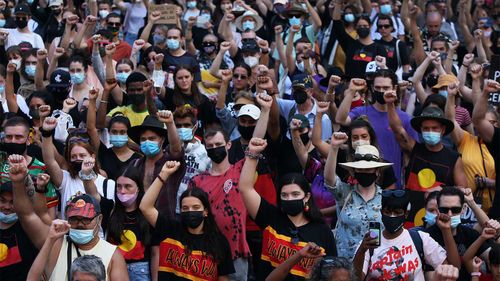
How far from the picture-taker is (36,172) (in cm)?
952

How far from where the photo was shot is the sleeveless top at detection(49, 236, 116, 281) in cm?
781

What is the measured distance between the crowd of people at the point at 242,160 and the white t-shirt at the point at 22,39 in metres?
0.03

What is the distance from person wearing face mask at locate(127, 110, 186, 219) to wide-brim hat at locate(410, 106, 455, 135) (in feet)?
7.06

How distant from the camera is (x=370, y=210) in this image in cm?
865

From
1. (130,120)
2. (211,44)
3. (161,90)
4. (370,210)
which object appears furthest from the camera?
(211,44)

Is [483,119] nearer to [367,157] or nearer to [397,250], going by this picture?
[367,157]

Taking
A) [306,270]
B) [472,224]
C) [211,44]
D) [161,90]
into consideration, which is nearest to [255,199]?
[306,270]

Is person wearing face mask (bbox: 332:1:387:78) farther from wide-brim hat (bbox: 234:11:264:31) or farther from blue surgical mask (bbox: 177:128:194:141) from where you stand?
blue surgical mask (bbox: 177:128:194:141)

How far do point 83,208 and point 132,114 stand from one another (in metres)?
3.33

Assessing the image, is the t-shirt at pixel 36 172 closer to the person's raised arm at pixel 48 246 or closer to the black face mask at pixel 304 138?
the person's raised arm at pixel 48 246

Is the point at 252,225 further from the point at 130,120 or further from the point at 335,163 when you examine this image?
the point at 130,120

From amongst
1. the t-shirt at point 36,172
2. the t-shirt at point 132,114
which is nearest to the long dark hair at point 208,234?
the t-shirt at point 36,172

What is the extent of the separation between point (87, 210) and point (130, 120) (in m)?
3.23

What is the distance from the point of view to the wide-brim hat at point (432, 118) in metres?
9.98
